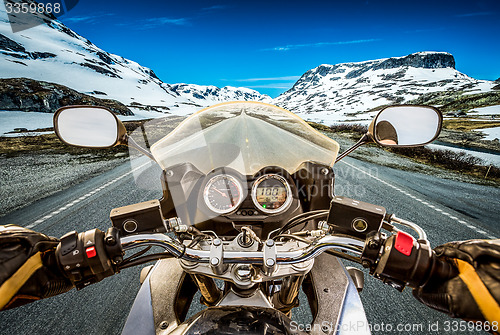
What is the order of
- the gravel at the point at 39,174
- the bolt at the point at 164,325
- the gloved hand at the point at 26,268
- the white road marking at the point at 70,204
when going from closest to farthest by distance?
the gloved hand at the point at 26,268 < the bolt at the point at 164,325 < the white road marking at the point at 70,204 < the gravel at the point at 39,174

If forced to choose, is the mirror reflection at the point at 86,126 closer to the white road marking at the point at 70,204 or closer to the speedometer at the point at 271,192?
the speedometer at the point at 271,192

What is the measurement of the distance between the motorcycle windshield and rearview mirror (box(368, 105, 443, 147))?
1.35ft

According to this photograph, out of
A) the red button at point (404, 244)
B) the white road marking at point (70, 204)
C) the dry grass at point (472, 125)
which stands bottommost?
the white road marking at point (70, 204)

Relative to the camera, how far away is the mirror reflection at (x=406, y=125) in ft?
4.85

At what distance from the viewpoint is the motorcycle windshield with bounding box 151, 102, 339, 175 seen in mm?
1748

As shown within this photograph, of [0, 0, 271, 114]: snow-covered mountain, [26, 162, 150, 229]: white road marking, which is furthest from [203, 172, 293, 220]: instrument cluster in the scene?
[0, 0, 271, 114]: snow-covered mountain

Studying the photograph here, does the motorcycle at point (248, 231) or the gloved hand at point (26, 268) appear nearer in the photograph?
the gloved hand at point (26, 268)

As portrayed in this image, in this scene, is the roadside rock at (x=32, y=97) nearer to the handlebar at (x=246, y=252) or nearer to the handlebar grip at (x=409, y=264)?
the handlebar at (x=246, y=252)

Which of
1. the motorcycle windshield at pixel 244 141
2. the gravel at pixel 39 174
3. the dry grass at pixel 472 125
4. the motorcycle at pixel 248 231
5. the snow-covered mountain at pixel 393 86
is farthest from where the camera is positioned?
the snow-covered mountain at pixel 393 86

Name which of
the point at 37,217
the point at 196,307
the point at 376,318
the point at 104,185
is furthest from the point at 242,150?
the point at 104,185

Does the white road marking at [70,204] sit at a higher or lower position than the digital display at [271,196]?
lower

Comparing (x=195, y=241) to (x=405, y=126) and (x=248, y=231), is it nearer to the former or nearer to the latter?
(x=248, y=231)

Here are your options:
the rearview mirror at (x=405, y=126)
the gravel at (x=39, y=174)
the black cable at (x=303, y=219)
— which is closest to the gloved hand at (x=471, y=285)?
the black cable at (x=303, y=219)

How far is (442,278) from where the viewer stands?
828 mm
